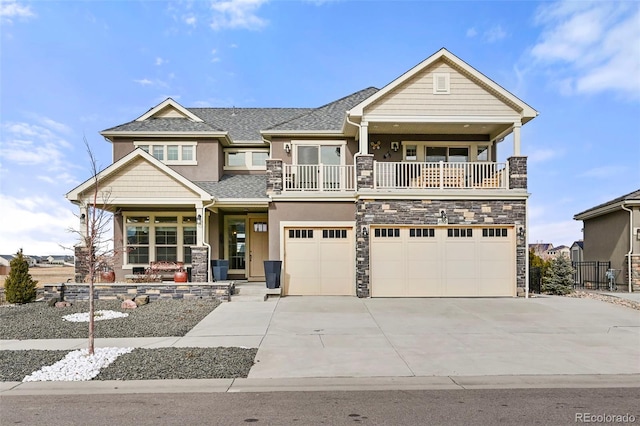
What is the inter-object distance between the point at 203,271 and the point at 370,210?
578 cm

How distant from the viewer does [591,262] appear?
2070 centimetres

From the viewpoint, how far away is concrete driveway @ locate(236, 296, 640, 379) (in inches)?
276

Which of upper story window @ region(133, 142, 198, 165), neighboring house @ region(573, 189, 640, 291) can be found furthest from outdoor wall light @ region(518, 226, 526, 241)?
upper story window @ region(133, 142, 198, 165)

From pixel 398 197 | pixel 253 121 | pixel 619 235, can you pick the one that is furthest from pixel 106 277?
pixel 619 235

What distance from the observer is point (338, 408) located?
17.3 ft

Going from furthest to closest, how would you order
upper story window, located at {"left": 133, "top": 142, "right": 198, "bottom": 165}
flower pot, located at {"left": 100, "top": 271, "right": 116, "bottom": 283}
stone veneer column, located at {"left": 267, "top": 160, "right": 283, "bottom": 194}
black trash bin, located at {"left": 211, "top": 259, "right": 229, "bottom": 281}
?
upper story window, located at {"left": 133, "top": 142, "right": 198, "bottom": 165}, black trash bin, located at {"left": 211, "top": 259, "right": 229, "bottom": 281}, stone veneer column, located at {"left": 267, "top": 160, "right": 283, "bottom": 194}, flower pot, located at {"left": 100, "top": 271, "right": 116, "bottom": 283}

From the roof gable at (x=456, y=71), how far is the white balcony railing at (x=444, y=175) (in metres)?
1.93

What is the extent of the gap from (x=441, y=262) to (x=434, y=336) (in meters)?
5.73

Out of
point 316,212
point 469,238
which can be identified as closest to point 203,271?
point 316,212

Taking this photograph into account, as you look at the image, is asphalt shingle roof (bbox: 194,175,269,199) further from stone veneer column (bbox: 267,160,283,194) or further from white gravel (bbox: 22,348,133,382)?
white gravel (bbox: 22,348,133,382)

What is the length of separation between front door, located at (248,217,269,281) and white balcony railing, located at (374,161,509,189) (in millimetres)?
5397

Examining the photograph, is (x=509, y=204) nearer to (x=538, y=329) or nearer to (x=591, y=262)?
(x=538, y=329)

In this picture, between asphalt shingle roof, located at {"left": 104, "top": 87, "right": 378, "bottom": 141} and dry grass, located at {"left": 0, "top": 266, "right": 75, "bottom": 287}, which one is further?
dry grass, located at {"left": 0, "top": 266, "right": 75, "bottom": 287}

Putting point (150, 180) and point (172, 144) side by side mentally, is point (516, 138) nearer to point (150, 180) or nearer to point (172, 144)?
point (150, 180)
